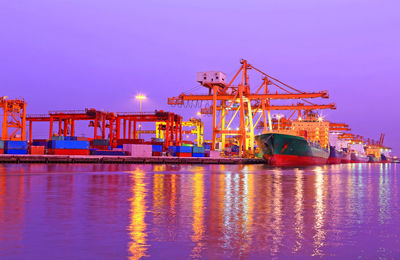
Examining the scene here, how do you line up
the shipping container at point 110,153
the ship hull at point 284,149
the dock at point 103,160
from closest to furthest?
the dock at point 103,160, the ship hull at point 284,149, the shipping container at point 110,153

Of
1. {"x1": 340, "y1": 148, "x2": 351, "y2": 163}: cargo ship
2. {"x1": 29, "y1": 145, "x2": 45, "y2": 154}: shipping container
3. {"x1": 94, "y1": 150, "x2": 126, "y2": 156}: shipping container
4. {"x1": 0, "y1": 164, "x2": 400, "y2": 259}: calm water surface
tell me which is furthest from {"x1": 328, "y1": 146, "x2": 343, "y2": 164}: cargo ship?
{"x1": 0, "y1": 164, "x2": 400, "y2": 259}: calm water surface

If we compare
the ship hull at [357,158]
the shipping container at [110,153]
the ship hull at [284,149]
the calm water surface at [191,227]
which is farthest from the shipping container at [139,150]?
the ship hull at [357,158]

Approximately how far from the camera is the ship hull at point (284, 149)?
231 feet

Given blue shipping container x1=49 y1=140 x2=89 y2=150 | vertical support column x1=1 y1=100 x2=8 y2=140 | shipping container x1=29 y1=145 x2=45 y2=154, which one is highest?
vertical support column x1=1 y1=100 x2=8 y2=140

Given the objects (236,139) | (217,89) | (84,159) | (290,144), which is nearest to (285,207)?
(84,159)

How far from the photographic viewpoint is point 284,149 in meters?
71.0

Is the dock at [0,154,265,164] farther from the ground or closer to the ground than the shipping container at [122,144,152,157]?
closer to the ground

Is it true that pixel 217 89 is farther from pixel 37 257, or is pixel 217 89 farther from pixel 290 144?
pixel 37 257

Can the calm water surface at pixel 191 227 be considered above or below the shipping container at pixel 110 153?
below

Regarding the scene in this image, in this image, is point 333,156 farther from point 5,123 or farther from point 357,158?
point 5,123

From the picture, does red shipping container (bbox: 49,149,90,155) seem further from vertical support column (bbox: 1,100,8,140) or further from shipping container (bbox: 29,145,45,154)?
vertical support column (bbox: 1,100,8,140)

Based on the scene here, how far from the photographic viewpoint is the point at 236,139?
151 metres

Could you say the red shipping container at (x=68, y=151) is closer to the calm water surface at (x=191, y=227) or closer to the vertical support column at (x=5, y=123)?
the vertical support column at (x=5, y=123)

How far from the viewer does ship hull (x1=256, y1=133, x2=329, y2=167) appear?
7047cm
